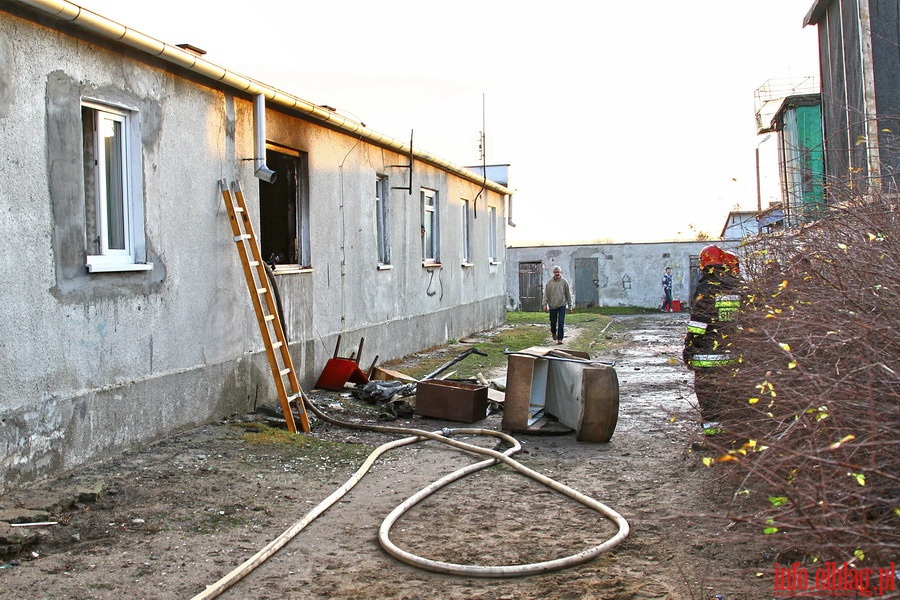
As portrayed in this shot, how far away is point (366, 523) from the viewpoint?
5824 millimetres

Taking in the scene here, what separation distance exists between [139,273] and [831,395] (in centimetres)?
612

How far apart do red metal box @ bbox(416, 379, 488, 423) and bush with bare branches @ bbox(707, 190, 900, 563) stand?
3114mm

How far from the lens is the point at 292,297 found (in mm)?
10938

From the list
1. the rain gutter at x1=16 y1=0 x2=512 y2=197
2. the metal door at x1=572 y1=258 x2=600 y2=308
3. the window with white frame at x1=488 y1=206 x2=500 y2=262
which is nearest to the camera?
the rain gutter at x1=16 y1=0 x2=512 y2=197

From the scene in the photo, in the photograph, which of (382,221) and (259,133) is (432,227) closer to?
(382,221)

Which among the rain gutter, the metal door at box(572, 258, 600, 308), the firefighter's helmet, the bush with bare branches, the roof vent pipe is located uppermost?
the rain gutter

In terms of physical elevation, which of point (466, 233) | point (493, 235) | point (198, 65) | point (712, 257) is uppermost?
point (198, 65)

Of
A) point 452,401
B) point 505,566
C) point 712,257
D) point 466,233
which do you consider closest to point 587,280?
point 466,233

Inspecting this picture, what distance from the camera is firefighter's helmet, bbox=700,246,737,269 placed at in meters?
7.89

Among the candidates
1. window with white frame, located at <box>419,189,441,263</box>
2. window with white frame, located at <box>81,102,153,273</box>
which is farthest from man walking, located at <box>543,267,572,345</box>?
window with white frame, located at <box>81,102,153,273</box>

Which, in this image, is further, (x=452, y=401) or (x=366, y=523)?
(x=452, y=401)

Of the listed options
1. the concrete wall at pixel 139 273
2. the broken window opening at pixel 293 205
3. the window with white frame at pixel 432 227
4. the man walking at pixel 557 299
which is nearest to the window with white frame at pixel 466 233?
the man walking at pixel 557 299

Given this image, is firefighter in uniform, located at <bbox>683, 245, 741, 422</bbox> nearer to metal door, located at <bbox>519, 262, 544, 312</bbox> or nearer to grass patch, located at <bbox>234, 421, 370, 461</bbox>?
grass patch, located at <bbox>234, 421, 370, 461</bbox>

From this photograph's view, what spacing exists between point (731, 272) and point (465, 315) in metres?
12.1
